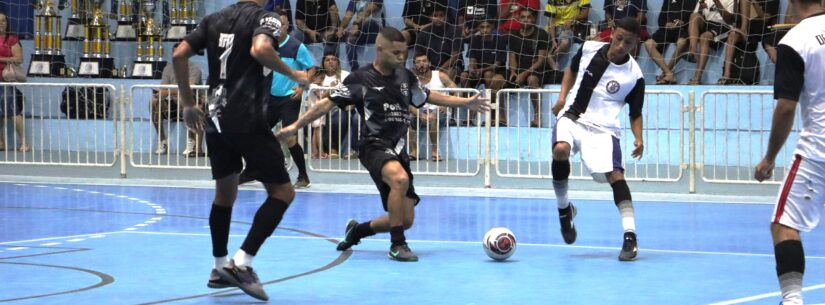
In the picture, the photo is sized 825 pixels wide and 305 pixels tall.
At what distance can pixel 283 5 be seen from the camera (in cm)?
2141

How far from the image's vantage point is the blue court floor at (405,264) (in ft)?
25.5

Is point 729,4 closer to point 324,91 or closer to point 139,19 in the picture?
point 324,91

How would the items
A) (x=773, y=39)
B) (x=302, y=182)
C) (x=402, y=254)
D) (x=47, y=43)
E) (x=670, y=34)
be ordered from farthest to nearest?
(x=47, y=43) → (x=670, y=34) → (x=773, y=39) → (x=302, y=182) → (x=402, y=254)

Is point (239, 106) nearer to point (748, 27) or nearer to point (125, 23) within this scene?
point (748, 27)

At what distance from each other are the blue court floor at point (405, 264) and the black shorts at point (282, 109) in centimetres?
93

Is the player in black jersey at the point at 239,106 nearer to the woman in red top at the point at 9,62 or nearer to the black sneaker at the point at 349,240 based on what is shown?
the black sneaker at the point at 349,240

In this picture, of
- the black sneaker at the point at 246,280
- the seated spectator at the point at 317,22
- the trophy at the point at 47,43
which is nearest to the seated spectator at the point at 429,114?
the seated spectator at the point at 317,22

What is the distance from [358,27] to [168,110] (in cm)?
405

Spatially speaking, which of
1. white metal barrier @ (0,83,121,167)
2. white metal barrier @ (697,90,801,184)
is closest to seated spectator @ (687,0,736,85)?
white metal barrier @ (697,90,801,184)

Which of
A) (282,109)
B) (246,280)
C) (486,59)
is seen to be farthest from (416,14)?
(246,280)

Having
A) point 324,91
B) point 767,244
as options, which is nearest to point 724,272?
point 767,244

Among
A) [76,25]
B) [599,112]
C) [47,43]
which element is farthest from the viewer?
[76,25]

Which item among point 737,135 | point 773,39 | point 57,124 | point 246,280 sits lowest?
point 246,280

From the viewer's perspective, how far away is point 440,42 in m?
20.2
